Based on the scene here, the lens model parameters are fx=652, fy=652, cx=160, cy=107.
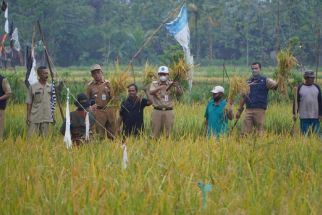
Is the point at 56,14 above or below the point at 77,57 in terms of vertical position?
above

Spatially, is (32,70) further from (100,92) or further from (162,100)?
(162,100)

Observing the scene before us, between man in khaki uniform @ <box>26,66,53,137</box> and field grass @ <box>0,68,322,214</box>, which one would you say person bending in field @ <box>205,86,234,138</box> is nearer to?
field grass @ <box>0,68,322,214</box>

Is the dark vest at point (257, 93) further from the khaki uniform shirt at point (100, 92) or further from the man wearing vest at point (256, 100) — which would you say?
the khaki uniform shirt at point (100, 92)

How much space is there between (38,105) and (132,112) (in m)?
1.11

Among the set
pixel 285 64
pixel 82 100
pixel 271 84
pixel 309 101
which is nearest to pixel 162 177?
pixel 82 100

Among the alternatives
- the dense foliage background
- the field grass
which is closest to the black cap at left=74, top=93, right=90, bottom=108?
the field grass

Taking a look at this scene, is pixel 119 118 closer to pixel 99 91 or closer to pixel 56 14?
pixel 99 91

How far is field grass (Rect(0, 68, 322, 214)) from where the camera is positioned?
12.5ft

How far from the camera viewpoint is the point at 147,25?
52.2 metres

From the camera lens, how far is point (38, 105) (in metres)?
7.47

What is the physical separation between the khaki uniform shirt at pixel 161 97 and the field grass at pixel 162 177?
120 centimetres

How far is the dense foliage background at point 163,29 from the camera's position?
143 ft

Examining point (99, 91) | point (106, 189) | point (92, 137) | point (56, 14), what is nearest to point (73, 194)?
point (106, 189)

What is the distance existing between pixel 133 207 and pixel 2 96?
4.20 meters
